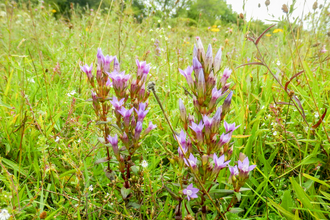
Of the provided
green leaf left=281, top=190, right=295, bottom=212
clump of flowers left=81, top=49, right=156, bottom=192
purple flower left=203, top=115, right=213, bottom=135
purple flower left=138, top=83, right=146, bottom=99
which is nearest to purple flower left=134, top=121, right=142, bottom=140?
clump of flowers left=81, top=49, right=156, bottom=192

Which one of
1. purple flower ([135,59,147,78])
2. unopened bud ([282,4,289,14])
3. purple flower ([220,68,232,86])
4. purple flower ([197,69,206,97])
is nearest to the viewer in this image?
purple flower ([197,69,206,97])

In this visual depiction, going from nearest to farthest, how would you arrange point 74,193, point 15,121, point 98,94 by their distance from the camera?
point 98,94 → point 74,193 → point 15,121

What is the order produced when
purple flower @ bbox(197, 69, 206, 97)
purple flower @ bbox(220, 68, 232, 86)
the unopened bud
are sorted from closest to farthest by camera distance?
purple flower @ bbox(197, 69, 206, 97)
purple flower @ bbox(220, 68, 232, 86)
the unopened bud

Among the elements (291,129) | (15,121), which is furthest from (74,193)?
(291,129)

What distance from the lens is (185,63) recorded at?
11.8 feet

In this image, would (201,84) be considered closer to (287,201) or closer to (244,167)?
(244,167)

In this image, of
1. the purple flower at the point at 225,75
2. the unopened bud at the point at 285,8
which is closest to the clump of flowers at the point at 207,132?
the purple flower at the point at 225,75

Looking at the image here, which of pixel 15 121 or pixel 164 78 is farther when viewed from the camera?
pixel 164 78

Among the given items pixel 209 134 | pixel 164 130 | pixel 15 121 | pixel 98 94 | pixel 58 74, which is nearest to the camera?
pixel 209 134

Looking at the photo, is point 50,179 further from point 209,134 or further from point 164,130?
point 209,134

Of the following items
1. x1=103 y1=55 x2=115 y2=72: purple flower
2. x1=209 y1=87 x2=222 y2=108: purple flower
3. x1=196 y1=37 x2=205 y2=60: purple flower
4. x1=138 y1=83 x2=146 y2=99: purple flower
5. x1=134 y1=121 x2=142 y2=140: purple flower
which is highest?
x1=196 y1=37 x2=205 y2=60: purple flower

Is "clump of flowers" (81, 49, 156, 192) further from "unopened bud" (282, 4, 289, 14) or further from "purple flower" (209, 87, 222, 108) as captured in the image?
"unopened bud" (282, 4, 289, 14)

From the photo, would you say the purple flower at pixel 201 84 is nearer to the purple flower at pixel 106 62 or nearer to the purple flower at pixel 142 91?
the purple flower at pixel 142 91

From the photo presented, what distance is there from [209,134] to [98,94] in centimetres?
72
